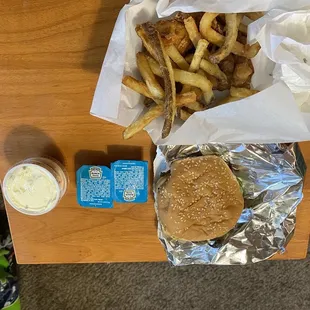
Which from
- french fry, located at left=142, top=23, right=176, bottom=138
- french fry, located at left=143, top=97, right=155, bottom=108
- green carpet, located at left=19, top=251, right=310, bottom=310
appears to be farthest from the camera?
green carpet, located at left=19, top=251, right=310, bottom=310

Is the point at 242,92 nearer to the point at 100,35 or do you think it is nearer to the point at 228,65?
the point at 228,65

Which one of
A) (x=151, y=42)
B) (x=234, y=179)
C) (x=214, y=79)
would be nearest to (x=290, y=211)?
(x=234, y=179)

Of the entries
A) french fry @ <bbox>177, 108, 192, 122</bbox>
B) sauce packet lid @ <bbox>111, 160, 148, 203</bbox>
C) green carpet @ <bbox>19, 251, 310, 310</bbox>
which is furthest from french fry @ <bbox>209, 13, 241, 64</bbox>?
green carpet @ <bbox>19, 251, 310, 310</bbox>

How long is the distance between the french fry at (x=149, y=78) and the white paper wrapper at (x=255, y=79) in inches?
1.2

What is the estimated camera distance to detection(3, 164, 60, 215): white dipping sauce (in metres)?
0.87

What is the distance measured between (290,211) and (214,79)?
0.30 m

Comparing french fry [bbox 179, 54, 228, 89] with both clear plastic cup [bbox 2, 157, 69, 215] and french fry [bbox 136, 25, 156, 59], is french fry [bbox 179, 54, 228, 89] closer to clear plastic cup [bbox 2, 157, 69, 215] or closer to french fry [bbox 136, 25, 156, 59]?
french fry [bbox 136, 25, 156, 59]

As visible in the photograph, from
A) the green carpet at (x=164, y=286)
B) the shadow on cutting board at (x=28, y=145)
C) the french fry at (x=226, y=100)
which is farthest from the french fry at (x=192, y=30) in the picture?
the green carpet at (x=164, y=286)

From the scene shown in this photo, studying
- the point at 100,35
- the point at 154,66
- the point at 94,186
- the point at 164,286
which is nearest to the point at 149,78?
→ the point at 154,66

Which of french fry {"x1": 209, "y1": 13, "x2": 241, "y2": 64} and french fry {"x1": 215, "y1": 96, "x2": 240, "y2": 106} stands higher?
french fry {"x1": 209, "y1": 13, "x2": 241, "y2": 64}

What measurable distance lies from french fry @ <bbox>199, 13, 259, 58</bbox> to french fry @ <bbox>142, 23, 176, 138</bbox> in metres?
0.07

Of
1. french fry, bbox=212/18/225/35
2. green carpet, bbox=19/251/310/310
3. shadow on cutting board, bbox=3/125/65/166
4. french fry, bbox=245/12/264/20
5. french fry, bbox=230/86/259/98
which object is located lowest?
green carpet, bbox=19/251/310/310

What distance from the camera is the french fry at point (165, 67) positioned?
2.42 ft

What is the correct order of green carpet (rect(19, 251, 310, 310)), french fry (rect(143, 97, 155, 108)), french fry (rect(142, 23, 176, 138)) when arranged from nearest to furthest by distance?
french fry (rect(142, 23, 176, 138)), french fry (rect(143, 97, 155, 108)), green carpet (rect(19, 251, 310, 310))
